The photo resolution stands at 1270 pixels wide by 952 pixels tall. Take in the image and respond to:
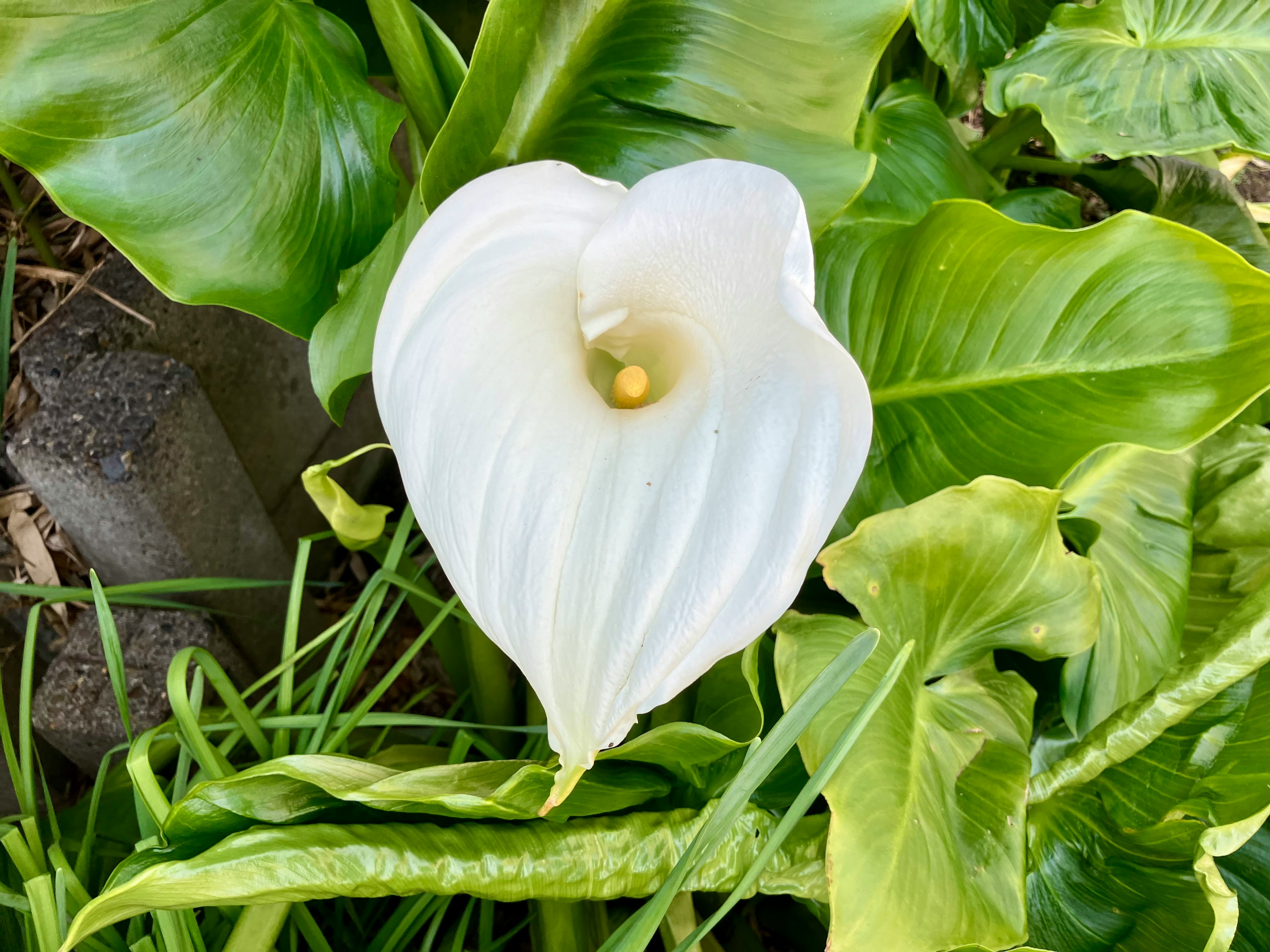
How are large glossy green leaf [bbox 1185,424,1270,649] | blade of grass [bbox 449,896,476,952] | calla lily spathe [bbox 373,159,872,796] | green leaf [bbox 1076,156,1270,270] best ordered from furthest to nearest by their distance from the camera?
green leaf [bbox 1076,156,1270,270] → large glossy green leaf [bbox 1185,424,1270,649] → blade of grass [bbox 449,896,476,952] → calla lily spathe [bbox 373,159,872,796]

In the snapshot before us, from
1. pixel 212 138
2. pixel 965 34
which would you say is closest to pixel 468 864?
pixel 212 138

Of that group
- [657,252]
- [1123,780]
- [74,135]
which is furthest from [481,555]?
[1123,780]

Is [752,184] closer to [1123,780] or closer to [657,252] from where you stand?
[657,252]

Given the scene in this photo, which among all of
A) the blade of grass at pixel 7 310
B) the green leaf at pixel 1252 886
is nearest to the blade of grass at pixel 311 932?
the blade of grass at pixel 7 310

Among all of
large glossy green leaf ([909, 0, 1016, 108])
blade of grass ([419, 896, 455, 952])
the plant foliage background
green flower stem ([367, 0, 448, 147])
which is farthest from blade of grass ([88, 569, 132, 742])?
large glossy green leaf ([909, 0, 1016, 108])

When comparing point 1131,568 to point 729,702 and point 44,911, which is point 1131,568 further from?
point 44,911

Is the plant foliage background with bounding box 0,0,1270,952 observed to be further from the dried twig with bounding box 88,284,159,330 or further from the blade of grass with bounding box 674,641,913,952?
the dried twig with bounding box 88,284,159,330

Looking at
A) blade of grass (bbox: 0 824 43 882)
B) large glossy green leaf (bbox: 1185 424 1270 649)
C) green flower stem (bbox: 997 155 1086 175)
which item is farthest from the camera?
green flower stem (bbox: 997 155 1086 175)
